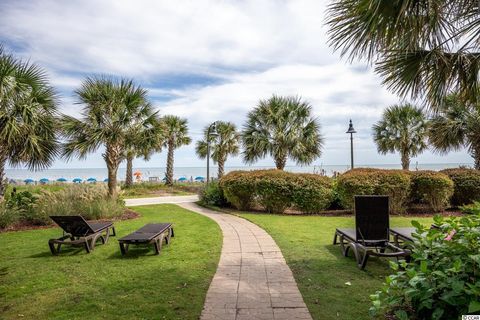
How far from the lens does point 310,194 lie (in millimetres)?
12078

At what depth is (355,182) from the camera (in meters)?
11.4

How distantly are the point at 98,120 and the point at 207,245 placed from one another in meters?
8.92

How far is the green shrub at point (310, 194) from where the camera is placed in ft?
39.5

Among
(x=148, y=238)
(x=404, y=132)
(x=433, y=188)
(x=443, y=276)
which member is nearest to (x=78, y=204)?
(x=148, y=238)

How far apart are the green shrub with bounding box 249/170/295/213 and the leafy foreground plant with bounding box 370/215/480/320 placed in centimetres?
945

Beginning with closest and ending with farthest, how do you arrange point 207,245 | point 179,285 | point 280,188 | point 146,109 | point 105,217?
point 179,285, point 207,245, point 105,217, point 280,188, point 146,109

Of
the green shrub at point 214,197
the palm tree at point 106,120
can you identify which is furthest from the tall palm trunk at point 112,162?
the green shrub at point 214,197

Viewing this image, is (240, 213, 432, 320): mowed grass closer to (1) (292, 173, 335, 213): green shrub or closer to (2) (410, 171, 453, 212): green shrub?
(1) (292, 173, 335, 213): green shrub

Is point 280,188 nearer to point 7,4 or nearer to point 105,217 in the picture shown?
point 105,217

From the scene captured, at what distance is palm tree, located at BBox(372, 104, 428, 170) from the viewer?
2086cm

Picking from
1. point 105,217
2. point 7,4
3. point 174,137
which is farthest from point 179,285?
point 174,137

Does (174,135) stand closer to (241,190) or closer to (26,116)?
(241,190)

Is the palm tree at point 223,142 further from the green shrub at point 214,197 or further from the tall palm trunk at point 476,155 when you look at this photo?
the tall palm trunk at point 476,155

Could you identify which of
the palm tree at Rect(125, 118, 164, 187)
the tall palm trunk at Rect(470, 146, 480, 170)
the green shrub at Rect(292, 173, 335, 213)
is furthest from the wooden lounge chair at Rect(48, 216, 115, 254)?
the tall palm trunk at Rect(470, 146, 480, 170)
